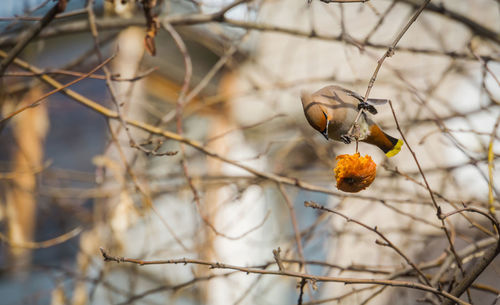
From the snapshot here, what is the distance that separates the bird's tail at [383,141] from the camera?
84 cm

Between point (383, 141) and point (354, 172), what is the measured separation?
97 millimetres

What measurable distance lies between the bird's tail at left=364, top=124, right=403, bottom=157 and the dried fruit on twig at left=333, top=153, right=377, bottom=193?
45 mm

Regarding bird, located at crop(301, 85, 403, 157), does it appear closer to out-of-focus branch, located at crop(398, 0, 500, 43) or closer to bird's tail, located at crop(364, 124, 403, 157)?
bird's tail, located at crop(364, 124, 403, 157)

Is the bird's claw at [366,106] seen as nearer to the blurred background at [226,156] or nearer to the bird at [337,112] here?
the bird at [337,112]

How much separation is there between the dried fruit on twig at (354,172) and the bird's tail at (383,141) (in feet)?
0.15

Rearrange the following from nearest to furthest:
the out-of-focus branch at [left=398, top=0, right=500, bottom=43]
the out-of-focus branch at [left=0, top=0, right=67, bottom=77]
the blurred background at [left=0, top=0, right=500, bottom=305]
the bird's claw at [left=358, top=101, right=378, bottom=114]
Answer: the bird's claw at [left=358, top=101, right=378, bottom=114] → the out-of-focus branch at [left=0, top=0, right=67, bottom=77] → the out-of-focus branch at [left=398, top=0, right=500, bottom=43] → the blurred background at [left=0, top=0, right=500, bottom=305]

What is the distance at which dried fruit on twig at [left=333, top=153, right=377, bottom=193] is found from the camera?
808 millimetres

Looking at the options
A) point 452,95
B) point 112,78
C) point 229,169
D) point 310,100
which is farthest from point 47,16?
point 229,169

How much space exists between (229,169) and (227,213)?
12.8 inches

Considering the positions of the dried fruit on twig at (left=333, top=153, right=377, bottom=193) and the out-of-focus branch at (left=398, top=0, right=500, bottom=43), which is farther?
the out-of-focus branch at (left=398, top=0, right=500, bottom=43)

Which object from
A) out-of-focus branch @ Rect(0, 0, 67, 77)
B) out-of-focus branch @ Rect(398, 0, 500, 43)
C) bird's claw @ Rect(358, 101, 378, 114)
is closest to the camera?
bird's claw @ Rect(358, 101, 378, 114)

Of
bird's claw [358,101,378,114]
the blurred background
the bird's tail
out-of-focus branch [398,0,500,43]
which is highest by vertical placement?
the blurred background

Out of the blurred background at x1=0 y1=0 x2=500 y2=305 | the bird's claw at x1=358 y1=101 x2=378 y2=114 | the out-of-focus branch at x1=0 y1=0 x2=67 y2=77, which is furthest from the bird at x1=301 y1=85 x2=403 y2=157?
the blurred background at x1=0 y1=0 x2=500 y2=305

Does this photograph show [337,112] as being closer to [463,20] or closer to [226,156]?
[463,20]
